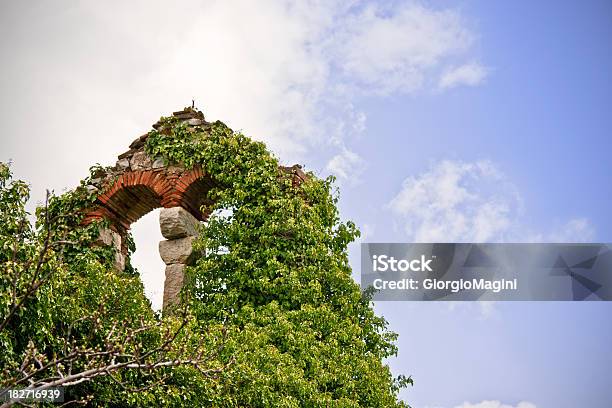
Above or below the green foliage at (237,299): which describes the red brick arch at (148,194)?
above

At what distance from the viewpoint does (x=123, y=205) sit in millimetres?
12922

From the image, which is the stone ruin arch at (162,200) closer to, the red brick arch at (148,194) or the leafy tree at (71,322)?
the red brick arch at (148,194)

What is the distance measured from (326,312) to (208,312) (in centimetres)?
161

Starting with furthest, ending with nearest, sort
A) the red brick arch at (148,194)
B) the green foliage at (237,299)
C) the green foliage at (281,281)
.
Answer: the red brick arch at (148,194) → the green foliage at (281,281) → the green foliage at (237,299)

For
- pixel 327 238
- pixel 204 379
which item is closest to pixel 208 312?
pixel 327 238

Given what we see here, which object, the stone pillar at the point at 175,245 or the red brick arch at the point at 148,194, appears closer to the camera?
the stone pillar at the point at 175,245

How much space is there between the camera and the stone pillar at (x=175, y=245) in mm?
11656

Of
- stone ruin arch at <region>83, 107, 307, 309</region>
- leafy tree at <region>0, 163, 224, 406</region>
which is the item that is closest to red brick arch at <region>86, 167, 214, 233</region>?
stone ruin arch at <region>83, 107, 307, 309</region>

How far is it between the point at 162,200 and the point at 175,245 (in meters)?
0.77

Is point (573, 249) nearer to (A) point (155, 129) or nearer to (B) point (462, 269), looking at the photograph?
(B) point (462, 269)

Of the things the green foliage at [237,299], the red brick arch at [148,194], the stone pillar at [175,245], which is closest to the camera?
the green foliage at [237,299]

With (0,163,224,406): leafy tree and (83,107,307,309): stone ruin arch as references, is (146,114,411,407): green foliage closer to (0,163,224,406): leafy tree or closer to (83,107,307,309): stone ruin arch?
(83,107,307,309): stone ruin arch

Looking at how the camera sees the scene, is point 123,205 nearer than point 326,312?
No

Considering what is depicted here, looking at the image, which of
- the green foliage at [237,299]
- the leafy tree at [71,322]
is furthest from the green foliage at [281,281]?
the leafy tree at [71,322]
